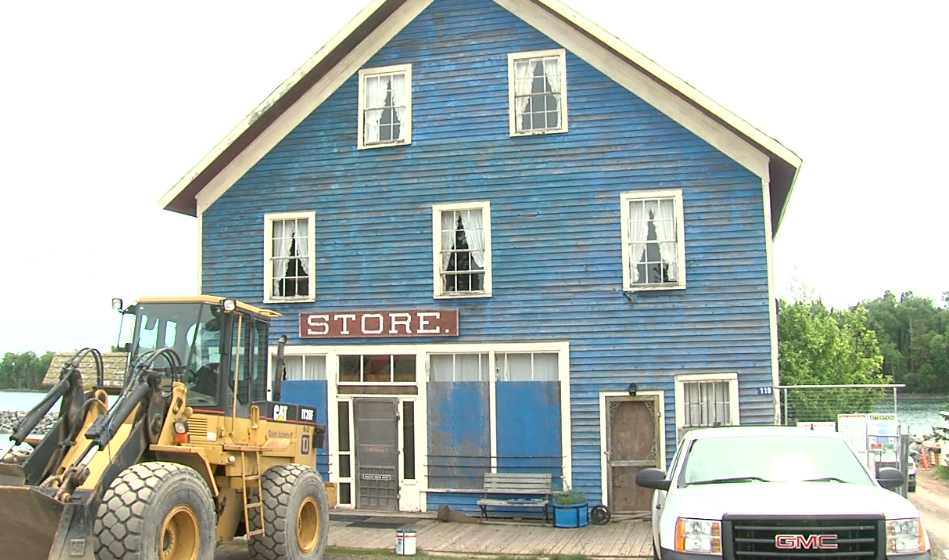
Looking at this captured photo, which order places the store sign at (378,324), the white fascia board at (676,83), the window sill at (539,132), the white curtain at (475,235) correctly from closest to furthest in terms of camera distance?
the white fascia board at (676,83) < the window sill at (539,132) < the store sign at (378,324) < the white curtain at (475,235)

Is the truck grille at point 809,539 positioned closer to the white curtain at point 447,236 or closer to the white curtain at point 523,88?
the white curtain at point 447,236

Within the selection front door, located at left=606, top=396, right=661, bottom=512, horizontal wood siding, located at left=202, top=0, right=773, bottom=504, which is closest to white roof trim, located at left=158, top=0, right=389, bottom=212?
horizontal wood siding, located at left=202, top=0, right=773, bottom=504

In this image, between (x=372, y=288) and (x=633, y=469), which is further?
(x=372, y=288)

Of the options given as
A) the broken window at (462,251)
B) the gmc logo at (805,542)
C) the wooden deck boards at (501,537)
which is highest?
the broken window at (462,251)

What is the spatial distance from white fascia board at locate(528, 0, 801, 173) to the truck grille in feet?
29.5

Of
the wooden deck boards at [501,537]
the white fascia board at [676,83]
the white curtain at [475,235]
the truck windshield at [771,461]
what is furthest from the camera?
the white curtain at [475,235]

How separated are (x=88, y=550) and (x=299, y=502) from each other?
10.4 feet

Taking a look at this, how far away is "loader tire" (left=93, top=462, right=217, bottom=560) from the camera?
297 inches

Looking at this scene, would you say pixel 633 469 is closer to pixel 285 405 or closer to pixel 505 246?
pixel 505 246

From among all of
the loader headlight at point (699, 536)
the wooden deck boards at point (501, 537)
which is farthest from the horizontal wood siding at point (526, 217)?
the loader headlight at point (699, 536)

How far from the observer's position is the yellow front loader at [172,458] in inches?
303

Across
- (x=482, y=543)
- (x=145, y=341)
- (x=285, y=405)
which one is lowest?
(x=482, y=543)

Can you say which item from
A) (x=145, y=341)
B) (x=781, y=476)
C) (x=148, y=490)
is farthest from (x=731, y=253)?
(x=148, y=490)

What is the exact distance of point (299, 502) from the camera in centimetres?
1063
